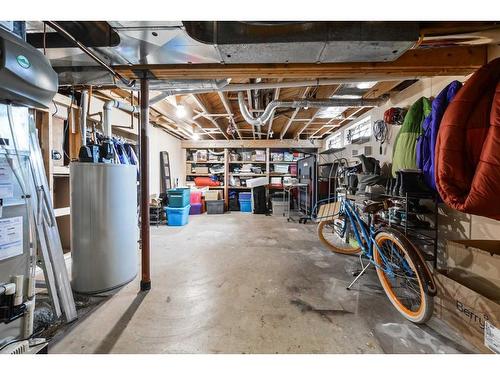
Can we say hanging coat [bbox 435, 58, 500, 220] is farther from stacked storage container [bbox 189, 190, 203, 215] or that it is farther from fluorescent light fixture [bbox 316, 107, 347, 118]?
stacked storage container [bbox 189, 190, 203, 215]

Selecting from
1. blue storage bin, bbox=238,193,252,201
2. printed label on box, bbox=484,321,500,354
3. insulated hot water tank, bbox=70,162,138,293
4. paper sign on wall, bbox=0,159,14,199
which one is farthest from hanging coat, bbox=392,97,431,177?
blue storage bin, bbox=238,193,252,201

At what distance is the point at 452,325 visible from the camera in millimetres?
1328

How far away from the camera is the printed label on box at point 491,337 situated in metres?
1.07

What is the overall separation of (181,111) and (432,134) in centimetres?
359

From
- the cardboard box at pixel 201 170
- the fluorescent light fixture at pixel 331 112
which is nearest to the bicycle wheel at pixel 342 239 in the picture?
the fluorescent light fixture at pixel 331 112

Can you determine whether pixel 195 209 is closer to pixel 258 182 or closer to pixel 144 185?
pixel 258 182

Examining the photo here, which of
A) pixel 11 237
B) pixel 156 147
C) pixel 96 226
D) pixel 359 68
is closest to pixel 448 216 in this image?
pixel 359 68

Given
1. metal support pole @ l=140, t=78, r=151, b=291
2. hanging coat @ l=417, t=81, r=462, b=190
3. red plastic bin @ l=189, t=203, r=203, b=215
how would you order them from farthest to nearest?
red plastic bin @ l=189, t=203, r=203, b=215 < metal support pole @ l=140, t=78, r=151, b=291 < hanging coat @ l=417, t=81, r=462, b=190

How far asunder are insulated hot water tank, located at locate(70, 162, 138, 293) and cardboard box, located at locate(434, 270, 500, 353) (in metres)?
2.62

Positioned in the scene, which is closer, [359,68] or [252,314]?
[252,314]

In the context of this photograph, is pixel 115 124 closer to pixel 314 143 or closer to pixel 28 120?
pixel 28 120

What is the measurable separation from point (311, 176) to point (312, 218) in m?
0.98

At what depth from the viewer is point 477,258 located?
1.27m

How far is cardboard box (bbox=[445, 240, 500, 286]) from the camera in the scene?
1.19 m
